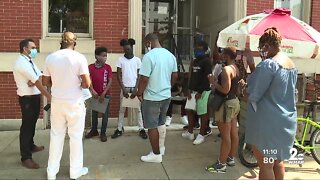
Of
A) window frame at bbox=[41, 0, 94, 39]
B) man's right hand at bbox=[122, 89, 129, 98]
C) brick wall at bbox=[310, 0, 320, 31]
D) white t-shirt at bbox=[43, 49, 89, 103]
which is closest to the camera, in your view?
white t-shirt at bbox=[43, 49, 89, 103]

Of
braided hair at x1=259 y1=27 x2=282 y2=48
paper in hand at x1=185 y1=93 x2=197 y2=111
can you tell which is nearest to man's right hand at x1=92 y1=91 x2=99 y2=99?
paper in hand at x1=185 y1=93 x2=197 y2=111

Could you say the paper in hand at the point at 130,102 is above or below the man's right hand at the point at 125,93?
below

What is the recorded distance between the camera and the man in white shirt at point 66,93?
487 centimetres

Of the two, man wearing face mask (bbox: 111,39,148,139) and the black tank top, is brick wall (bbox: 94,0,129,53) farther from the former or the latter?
the black tank top

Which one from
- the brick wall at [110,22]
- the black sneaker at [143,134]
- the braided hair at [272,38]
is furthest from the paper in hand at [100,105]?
the braided hair at [272,38]

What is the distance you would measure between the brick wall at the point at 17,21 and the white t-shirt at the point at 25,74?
2460 mm

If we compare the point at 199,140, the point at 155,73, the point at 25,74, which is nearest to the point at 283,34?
the point at 155,73

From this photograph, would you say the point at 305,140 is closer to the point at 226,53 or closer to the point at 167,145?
the point at 226,53

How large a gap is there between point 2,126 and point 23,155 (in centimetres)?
241

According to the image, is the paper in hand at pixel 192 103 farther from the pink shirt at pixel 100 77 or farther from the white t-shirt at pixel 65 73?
the white t-shirt at pixel 65 73

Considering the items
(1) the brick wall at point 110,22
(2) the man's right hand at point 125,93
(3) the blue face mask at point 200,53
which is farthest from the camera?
(1) the brick wall at point 110,22

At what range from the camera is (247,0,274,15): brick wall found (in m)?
8.71

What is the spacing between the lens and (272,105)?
396 centimetres

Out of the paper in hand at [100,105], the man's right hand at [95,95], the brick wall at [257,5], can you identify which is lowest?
the paper in hand at [100,105]
